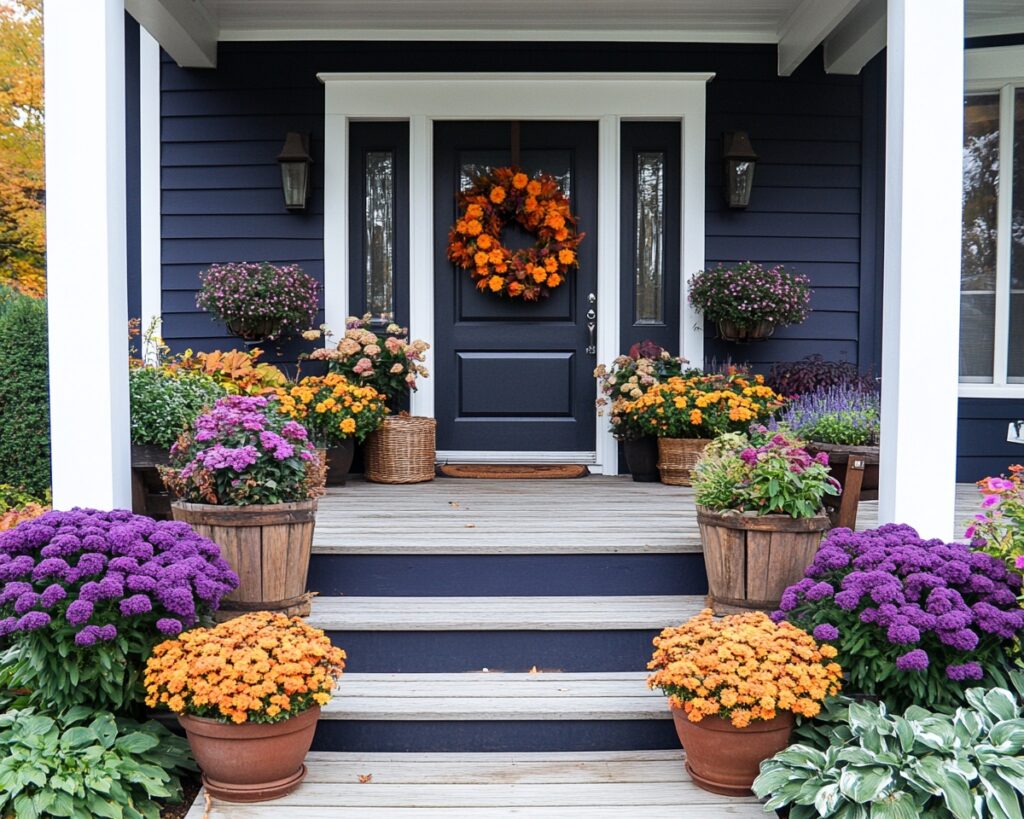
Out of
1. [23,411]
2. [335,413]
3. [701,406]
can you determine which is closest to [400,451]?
[335,413]

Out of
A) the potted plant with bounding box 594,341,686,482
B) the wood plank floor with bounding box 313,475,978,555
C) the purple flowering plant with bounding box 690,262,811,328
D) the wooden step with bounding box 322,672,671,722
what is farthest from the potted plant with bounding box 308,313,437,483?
the wooden step with bounding box 322,672,671,722

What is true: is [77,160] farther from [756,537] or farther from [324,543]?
[756,537]

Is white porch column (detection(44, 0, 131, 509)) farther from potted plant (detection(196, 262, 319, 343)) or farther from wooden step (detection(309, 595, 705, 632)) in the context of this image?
potted plant (detection(196, 262, 319, 343))

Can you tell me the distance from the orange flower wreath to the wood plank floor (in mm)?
1106

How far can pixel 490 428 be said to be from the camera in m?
5.10

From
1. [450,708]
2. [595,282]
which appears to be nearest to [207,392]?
[450,708]

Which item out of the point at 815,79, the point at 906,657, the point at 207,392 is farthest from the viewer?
the point at 815,79

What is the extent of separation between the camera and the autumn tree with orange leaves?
1010 centimetres

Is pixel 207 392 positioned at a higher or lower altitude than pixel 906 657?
higher

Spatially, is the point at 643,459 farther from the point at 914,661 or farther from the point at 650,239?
the point at 914,661

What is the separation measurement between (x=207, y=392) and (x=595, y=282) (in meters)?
2.23

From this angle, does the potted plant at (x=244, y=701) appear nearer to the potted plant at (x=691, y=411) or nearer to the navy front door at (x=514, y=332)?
the potted plant at (x=691, y=411)

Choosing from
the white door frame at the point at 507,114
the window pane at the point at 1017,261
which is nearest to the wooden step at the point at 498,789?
the white door frame at the point at 507,114

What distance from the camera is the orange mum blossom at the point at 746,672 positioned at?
2.29 metres
